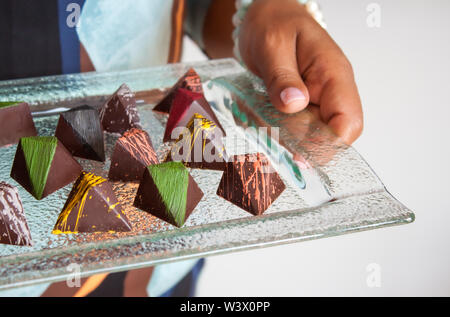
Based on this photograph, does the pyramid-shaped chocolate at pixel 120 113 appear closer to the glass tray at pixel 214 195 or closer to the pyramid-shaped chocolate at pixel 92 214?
the glass tray at pixel 214 195

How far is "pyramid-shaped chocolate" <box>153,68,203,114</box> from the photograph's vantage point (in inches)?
25.1

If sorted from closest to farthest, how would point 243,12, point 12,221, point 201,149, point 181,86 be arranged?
point 12,221 < point 201,149 < point 181,86 < point 243,12

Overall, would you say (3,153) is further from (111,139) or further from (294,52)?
(294,52)

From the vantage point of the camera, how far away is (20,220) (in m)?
0.43

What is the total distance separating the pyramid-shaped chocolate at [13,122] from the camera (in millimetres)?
558

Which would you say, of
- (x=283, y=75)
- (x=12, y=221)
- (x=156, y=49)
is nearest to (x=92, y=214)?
(x=12, y=221)

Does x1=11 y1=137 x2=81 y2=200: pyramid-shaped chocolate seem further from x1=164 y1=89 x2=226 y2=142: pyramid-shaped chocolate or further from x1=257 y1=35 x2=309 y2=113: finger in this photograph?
x1=257 y1=35 x2=309 y2=113: finger

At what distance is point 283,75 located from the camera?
63 centimetres

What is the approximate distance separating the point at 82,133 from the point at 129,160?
0.08 metres

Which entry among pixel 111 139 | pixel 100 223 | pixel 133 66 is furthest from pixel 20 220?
pixel 133 66

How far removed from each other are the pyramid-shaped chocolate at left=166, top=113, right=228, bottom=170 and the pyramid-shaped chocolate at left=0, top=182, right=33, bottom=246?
168 millimetres

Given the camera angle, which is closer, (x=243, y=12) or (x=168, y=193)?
(x=168, y=193)

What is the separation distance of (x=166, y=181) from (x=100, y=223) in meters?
Result: 0.07

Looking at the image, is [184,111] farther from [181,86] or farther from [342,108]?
[342,108]
